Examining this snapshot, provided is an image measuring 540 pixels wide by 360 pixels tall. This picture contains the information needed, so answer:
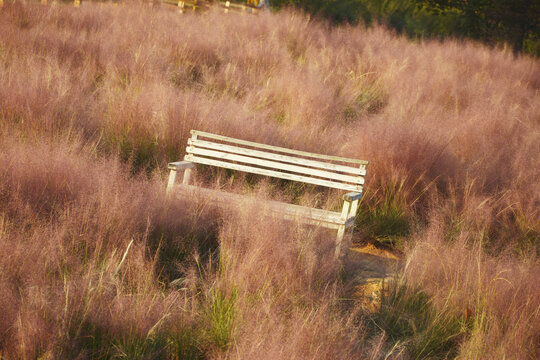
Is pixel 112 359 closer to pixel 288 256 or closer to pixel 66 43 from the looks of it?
pixel 288 256

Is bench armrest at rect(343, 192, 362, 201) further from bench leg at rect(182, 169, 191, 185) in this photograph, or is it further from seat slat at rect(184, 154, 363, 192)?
bench leg at rect(182, 169, 191, 185)

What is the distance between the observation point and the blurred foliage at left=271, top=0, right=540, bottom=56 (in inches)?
551

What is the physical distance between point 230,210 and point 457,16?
14944 mm

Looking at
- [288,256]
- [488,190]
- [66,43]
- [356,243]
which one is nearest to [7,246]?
[288,256]

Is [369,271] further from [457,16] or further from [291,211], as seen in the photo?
[457,16]

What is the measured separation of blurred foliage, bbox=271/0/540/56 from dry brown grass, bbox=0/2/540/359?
5.07m

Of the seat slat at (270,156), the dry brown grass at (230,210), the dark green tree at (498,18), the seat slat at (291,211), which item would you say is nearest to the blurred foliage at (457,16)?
the dark green tree at (498,18)

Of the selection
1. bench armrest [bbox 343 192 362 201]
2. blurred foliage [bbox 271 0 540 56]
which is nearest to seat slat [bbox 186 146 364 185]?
bench armrest [bbox 343 192 362 201]

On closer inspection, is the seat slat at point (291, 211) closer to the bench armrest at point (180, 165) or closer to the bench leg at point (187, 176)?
the bench armrest at point (180, 165)

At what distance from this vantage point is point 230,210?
140 inches

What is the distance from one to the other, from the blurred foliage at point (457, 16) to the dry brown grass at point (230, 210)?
507cm

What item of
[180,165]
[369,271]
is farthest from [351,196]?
[180,165]

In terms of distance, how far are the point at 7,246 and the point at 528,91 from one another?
9.12 m

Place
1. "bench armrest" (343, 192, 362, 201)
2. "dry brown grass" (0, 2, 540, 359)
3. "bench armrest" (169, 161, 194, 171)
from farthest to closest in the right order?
1. "bench armrest" (169, 161, 194, 171)
2. "bench armrest" (343, 192, 362, 201)
3. "dry brown grass" (0, 2, 540, 359)
